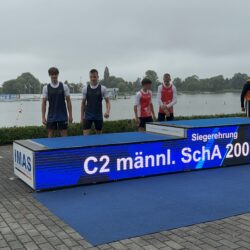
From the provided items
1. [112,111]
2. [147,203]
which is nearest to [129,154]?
[147,203]

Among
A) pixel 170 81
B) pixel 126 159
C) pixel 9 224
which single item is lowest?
pixel 9 224

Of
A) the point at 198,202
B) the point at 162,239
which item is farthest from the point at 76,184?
the point at 162,239

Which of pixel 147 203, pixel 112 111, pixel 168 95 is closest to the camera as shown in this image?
pixel 147 203

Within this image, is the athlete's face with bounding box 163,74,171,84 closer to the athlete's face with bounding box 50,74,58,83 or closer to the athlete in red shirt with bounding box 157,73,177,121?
the athlete in red shirt with bounding box 157,73,177,121

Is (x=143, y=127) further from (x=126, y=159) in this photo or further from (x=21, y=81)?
(x=21, y=81)

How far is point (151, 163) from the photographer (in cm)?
686

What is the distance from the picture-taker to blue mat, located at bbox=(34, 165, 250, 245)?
4406 mm

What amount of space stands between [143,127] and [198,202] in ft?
13.3

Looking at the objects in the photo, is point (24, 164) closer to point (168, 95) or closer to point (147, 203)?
point (147, 203)

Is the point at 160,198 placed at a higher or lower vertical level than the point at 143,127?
lower

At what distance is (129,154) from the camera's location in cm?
659

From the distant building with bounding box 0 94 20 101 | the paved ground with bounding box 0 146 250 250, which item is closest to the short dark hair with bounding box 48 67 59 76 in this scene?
the paved ground with bounding box 0 146 250 250

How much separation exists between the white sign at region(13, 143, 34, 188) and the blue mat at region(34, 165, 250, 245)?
42 cm

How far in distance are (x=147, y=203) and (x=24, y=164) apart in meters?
2.22
